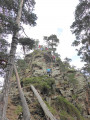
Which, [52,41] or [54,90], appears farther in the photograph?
[52,41]

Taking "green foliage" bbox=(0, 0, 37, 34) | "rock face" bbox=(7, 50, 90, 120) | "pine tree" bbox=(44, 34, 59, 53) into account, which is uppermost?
"pine tree" bbox=(44, 34, 59, 53)

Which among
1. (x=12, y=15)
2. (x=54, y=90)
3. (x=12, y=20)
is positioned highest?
(x=12, y=15)

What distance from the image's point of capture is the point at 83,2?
1145 centimetres

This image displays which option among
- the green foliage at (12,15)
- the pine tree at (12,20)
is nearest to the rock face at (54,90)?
the pine tree at (12,20)

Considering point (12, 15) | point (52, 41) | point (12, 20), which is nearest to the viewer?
point (12, 20)

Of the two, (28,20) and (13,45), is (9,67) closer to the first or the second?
(13,45)

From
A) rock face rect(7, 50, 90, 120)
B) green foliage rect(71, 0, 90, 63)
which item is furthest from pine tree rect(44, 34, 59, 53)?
green foliage rect(71, 0, 90, 63)

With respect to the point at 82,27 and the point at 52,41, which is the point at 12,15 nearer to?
the point at 82,27

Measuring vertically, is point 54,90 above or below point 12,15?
below

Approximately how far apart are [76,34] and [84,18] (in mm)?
2273

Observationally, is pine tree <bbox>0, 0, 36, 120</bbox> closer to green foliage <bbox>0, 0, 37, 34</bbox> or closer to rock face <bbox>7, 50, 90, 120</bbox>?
green foliage <bbox>0, 0, 37, 34</bbox>

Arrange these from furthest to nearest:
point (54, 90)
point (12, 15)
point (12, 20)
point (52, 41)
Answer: point (52, 41) < point (54, 90) < point (12, 15) < point (12, 20)

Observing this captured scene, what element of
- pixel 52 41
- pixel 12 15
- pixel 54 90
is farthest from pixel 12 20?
pixel 52 41

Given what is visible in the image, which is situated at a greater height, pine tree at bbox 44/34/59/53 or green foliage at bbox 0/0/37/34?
pine tree at bbox 44/34/59/53
